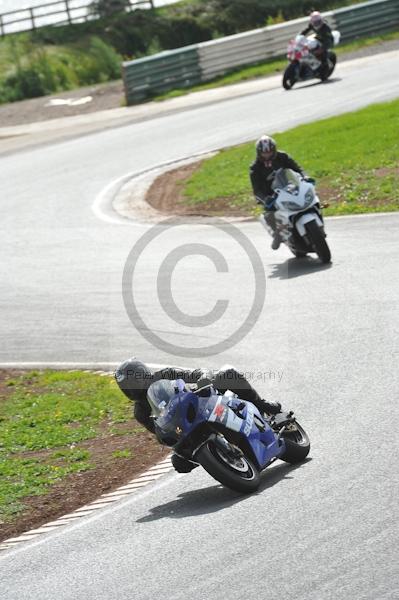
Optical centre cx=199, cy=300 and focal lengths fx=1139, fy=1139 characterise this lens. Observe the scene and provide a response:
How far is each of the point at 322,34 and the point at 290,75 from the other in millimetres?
1473

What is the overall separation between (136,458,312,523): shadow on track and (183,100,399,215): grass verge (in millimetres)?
10091

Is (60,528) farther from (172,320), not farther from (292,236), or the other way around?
(292,236)

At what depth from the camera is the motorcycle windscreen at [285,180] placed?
1544cm

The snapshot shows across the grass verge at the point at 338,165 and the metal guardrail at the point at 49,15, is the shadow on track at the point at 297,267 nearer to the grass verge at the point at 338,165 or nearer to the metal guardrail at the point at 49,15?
the grass verge at the point at 338,165

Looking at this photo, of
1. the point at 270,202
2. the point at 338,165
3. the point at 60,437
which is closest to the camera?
the point at 60,437

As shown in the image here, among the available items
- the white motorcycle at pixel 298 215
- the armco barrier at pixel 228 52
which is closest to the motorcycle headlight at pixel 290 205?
the white motorcycle at pixel 298 215

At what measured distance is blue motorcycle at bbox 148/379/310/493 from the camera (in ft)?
26.1

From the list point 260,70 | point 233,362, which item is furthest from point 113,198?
point 260,70

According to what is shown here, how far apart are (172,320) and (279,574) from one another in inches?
318

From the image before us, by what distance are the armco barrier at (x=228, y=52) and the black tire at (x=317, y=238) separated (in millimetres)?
20405

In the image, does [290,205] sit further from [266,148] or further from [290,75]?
[290,75]

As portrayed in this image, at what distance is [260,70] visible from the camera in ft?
115

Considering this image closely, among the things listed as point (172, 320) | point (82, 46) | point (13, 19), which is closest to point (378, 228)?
point (172, 320)

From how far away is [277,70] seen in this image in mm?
35000
